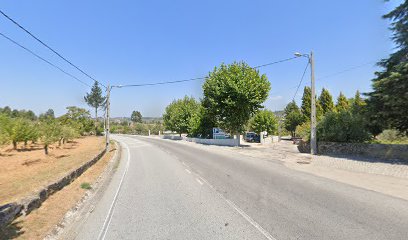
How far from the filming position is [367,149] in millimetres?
20312

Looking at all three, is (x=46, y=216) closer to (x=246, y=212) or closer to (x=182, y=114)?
(x=246, y=212)

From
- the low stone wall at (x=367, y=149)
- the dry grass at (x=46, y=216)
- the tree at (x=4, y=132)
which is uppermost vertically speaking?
the tree at (x=4, y=132)

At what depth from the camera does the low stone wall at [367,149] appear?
59.2ft

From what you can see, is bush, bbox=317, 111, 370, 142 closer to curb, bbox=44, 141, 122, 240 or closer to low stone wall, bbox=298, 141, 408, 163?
low stone wall, bbox=298, 141, 408, 163

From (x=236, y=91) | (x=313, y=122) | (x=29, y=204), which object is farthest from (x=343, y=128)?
(x=29, y=204)

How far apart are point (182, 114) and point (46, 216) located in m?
51.9

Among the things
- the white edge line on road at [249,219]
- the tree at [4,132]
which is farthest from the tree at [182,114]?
the white edge line on road at [249,219]

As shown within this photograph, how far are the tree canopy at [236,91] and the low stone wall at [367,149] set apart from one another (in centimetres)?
1111

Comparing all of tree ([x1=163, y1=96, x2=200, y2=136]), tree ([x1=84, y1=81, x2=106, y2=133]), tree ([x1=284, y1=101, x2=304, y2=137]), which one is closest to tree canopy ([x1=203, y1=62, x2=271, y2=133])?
tree ([x1=163, y1=96, x2=200, y2=136])

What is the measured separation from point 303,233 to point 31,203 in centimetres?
766

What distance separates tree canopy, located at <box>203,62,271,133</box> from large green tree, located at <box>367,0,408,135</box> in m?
16.9

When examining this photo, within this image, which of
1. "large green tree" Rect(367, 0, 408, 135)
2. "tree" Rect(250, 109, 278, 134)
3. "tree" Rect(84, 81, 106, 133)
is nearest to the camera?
"large green tree" Rect(367, 0, 408, 135)

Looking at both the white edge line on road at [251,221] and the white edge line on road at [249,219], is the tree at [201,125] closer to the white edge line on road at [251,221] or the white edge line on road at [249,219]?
the white edge line on road at [249,219]

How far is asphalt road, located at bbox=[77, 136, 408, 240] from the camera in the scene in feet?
20.6
